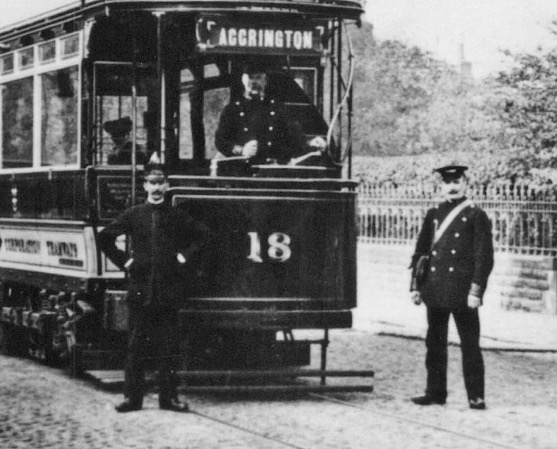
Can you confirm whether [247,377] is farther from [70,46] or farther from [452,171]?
[70,46]

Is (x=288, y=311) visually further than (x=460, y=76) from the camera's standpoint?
No

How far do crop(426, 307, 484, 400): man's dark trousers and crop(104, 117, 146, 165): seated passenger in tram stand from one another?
291cm

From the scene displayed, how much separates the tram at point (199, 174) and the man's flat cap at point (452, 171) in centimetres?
93

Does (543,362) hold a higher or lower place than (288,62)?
lower

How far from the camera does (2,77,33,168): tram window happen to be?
15.2 meters

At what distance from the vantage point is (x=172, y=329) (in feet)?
39.6

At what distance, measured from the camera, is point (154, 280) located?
38.9 feet

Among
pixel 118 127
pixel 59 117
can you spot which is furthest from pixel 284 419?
pixel 59 117

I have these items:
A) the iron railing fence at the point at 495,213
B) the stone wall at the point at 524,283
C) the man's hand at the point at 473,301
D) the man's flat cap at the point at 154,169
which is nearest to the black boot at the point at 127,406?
the man's flat cap at the point at 154,169

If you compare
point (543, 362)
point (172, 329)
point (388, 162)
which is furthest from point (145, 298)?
point (388, 162)

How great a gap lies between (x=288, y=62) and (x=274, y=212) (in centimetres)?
129

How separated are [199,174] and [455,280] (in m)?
2.47

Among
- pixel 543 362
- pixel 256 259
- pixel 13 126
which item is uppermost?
pixel 13 126

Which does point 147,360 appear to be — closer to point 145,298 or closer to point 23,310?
point 145,298
